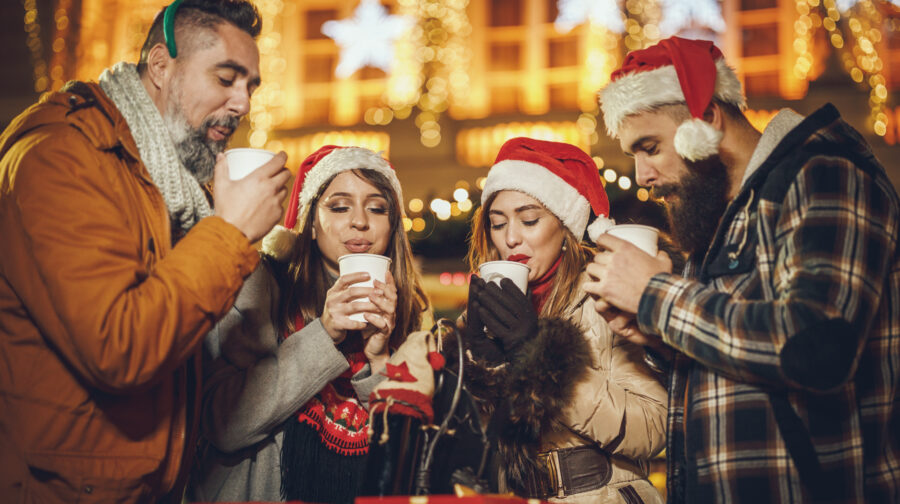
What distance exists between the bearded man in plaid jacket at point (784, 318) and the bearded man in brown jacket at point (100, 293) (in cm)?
128

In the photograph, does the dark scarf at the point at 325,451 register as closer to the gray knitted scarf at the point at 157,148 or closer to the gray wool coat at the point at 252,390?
the gray wool coat at the point at 252,390

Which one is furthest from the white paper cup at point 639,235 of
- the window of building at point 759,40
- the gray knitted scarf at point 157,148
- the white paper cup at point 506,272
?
the window of building at point 759,40

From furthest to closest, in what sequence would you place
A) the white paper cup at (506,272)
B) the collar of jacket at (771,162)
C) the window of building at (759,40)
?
the window of building at (759,40), the white paper cup at (506,272), the collar of jacket at (771,162)

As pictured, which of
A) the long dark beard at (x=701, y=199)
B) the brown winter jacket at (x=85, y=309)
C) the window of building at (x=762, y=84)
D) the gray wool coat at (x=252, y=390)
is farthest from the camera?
the window of building at (x=762, y=84)

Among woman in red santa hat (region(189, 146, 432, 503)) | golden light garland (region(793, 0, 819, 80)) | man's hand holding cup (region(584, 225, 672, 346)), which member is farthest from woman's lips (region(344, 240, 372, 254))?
golden light garland (region(793, 0, 819, 80))

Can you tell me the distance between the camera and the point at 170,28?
2555 mm

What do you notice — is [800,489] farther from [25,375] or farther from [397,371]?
[25,375]

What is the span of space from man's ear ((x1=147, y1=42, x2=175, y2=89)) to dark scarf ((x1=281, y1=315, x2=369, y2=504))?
4.63 ft

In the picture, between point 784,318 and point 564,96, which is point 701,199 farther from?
point 564,96

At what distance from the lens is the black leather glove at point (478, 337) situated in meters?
2.75

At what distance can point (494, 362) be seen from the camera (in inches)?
108

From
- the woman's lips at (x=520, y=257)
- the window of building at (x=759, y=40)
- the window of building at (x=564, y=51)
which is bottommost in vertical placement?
the woman's lips at (x=520, y=257)

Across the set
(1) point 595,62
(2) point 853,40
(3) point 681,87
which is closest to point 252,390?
(3) point 681,87

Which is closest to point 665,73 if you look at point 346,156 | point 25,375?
point 346,156
